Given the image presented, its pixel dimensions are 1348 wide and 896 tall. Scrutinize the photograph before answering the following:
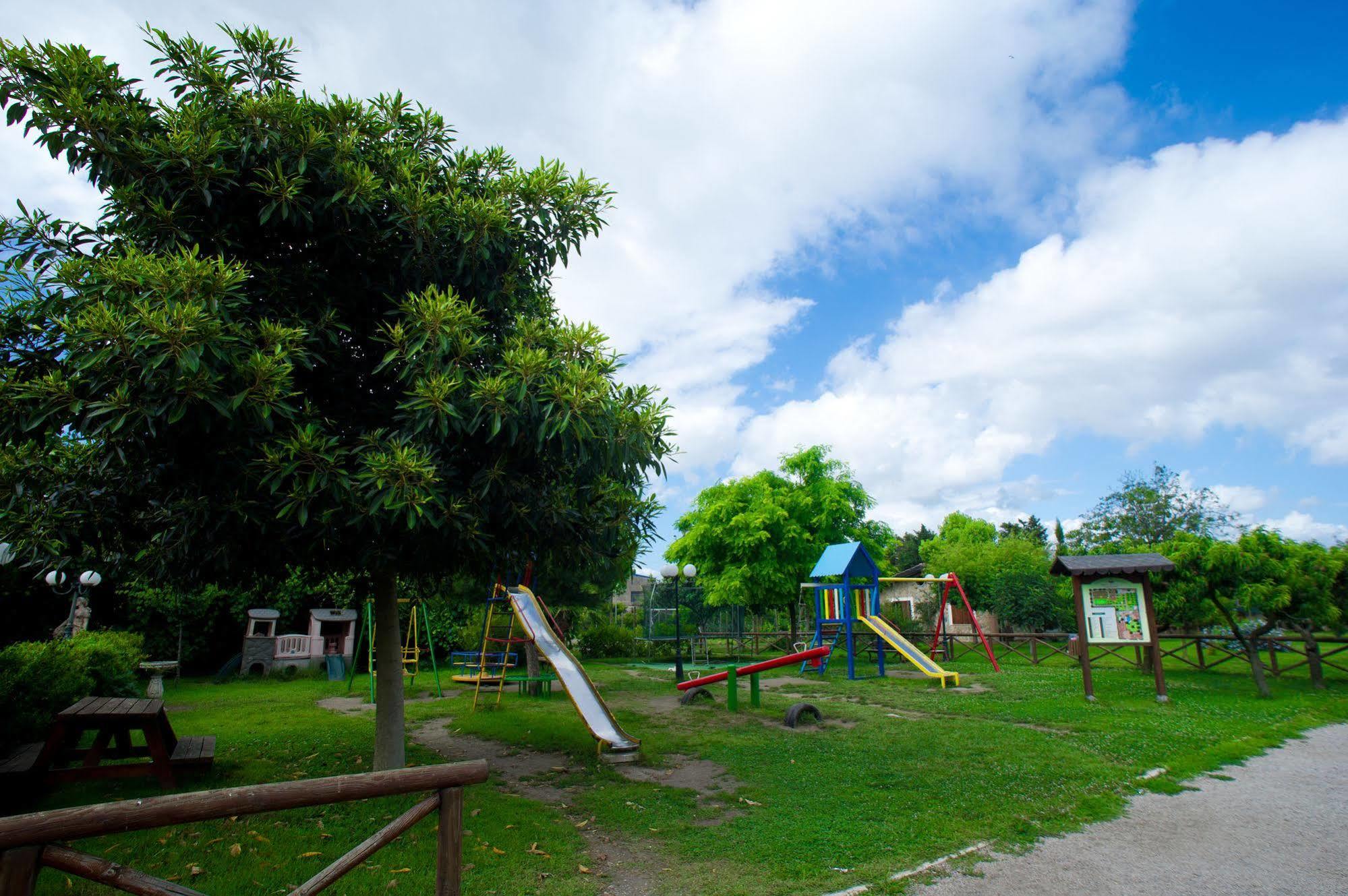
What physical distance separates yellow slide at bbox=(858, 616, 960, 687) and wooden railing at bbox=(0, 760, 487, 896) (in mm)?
14434

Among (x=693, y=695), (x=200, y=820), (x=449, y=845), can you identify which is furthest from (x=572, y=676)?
(x=200, y=820)

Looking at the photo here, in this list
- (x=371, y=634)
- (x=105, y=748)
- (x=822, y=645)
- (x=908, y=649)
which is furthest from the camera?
(x=822, y=645)

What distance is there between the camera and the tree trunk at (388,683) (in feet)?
24.3

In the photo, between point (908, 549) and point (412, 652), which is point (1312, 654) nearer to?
point (412, 652)

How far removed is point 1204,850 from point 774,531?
64.3 feet

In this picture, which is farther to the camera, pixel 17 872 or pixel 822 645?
pixel 822 645

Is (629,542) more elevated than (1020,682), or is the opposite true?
(629,542)

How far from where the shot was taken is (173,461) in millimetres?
5570

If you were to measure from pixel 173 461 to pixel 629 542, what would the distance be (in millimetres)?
4224

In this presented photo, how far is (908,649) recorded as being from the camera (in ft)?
60.3

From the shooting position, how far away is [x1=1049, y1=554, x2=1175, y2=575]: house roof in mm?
13352

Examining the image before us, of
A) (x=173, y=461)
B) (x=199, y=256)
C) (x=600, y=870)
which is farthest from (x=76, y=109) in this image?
(x=600, y=870)

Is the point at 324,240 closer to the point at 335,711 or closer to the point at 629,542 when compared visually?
the point at 629,542

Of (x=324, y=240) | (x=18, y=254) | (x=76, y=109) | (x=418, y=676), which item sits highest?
(x=76, y=109)
